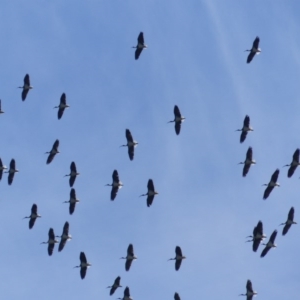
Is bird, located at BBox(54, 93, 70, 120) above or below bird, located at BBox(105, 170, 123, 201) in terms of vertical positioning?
above

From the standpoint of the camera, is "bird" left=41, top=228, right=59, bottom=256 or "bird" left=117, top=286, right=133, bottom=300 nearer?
"bird" left=117, top=286, right=133, bottom=300

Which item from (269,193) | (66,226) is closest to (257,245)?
(269,193)

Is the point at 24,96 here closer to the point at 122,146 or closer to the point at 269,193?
the point at 122,146

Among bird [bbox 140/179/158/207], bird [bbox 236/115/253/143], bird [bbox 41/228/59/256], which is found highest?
bird [bbox 236/115/253/143]

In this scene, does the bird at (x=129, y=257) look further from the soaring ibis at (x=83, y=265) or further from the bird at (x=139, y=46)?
the bird at (x=139, y=46)

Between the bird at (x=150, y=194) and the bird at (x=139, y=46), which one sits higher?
the bird at (x=139, y=46)

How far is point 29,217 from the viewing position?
650ft

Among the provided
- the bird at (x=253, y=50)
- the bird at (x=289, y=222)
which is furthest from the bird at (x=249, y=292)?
the bird at (x=253, y=50)

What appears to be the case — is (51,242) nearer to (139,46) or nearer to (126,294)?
(126,294)

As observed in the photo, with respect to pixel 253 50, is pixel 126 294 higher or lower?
lower

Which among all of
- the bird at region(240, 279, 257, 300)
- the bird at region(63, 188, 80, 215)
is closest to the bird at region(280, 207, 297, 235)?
the bird at region(240, 279, 257, 300)

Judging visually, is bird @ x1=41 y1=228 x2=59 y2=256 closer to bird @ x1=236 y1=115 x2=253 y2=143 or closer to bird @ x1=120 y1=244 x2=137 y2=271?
bird @ x1=120 y1=244 x2=137 y2=271

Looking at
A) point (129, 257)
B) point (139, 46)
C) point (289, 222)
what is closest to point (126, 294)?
point (129, 257)

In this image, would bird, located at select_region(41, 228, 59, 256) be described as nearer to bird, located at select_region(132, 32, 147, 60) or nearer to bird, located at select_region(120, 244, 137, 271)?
bird, located at select_region(120, 244, 137, 271)
